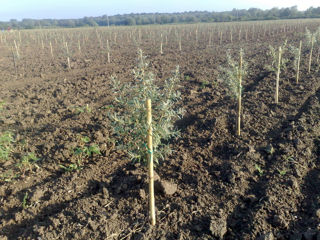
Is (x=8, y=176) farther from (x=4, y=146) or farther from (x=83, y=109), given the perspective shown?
(x=83, y=109)

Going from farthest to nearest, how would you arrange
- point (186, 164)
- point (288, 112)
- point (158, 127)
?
point (288, 112) → point (186, 164) → point (158, 127)

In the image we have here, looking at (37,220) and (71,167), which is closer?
(37,220)

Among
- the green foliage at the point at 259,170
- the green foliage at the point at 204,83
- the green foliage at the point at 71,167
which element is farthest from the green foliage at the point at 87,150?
the green foliage at the point at 204,83

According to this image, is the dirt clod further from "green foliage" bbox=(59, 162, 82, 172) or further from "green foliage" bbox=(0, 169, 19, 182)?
"green foliage" bbox=(0, 169, 19, 182)

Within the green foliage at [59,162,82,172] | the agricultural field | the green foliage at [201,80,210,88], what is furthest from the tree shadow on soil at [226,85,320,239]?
the green foliage at [201,80,210,88]

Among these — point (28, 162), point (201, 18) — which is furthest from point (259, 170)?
point (201, 18)

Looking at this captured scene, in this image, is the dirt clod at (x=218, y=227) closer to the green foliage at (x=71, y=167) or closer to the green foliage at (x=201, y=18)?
the green foliage at (x=71, y=167)

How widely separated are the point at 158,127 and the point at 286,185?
10.0ft

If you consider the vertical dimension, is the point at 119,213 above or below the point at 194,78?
below

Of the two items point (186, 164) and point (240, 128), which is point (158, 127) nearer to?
point (186, 164)

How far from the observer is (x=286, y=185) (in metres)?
5.28

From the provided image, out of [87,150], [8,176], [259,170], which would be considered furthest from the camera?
[87,150]

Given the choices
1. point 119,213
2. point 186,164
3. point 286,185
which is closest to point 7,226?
point 119,213

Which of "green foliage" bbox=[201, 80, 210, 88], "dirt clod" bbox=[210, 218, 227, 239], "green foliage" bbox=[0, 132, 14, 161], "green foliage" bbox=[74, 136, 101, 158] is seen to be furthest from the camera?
"green foliage" bbox=[201, 80, 210, 88]
